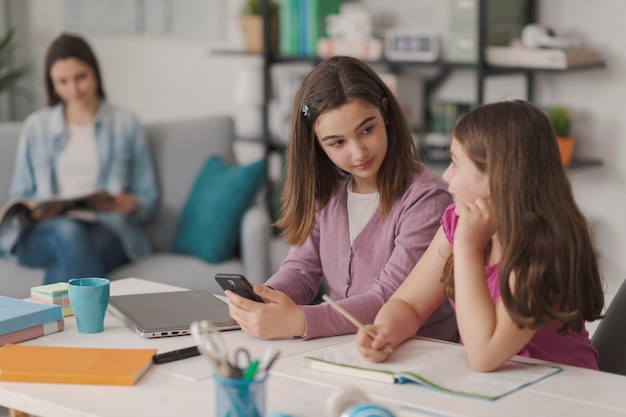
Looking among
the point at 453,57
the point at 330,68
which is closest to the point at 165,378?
the point at 330,68

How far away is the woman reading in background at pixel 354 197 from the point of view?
1925 mm

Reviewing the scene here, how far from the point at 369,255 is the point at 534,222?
586mm

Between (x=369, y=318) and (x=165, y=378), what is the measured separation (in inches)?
18.8

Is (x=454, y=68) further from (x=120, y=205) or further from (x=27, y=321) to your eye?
(x=27, y=321)

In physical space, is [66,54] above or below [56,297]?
above

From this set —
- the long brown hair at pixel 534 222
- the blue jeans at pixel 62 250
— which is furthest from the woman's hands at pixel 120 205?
the long brown hair at pixel 534 222

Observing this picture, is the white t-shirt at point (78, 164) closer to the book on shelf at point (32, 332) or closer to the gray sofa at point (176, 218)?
the gray sofa at point (176, 218)

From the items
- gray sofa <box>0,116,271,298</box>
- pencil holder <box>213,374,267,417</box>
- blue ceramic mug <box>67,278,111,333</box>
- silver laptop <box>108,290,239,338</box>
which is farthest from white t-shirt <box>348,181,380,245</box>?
gray sofa <box>0,116,271,298</box>

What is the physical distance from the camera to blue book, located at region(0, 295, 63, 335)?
5.54ft

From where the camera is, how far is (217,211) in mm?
3480

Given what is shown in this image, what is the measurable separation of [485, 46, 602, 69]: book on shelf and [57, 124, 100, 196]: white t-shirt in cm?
155

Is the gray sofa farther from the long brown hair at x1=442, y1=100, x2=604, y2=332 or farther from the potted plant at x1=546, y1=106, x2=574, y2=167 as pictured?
the long brown hair at x1=442, y1=100, x2=604, y2=332

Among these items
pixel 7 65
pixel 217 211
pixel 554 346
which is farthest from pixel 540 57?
pixel 7 65

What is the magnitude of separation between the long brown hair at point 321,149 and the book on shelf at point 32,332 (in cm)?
54
